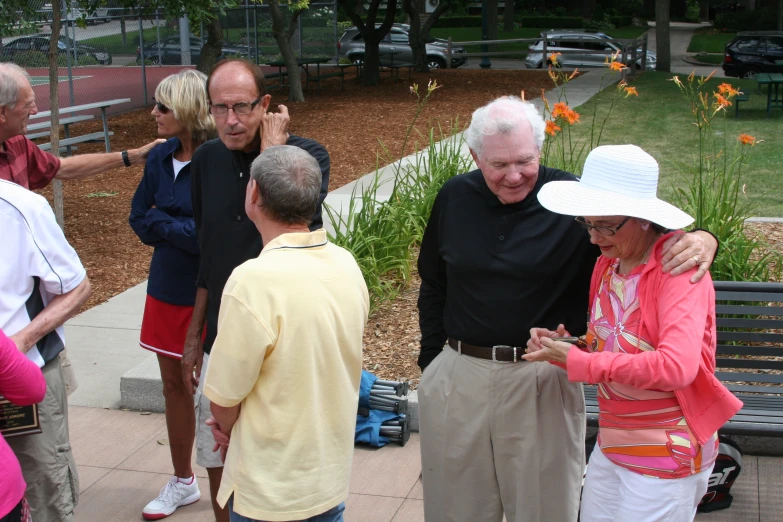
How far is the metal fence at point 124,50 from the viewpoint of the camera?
17734mm

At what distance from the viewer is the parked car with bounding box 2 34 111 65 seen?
17266mm

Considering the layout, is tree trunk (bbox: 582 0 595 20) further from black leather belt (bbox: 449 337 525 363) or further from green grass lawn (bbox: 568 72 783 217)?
black leather belt (bbox: 449 337 525 363)

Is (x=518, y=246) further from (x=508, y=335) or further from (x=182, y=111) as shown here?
(x=182, y=111)

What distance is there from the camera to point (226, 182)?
129 inches

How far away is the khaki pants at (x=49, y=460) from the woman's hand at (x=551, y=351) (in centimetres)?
164

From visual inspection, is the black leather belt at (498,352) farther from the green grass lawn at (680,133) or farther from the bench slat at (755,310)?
the green grass lawn at (680,133)

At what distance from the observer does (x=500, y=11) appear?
2346 inches

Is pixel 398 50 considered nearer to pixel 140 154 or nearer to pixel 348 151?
pixel 348 151

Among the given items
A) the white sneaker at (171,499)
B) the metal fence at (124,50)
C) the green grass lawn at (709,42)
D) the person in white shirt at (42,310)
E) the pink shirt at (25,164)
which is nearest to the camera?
the person in white shirt at (42,310)

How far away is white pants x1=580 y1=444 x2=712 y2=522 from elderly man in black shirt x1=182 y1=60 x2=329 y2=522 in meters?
1.35

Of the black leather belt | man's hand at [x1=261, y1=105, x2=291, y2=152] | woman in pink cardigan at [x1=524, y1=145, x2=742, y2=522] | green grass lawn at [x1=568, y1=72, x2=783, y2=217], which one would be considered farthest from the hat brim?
green grass lawn at [x1=568, y1=72, x2=783, y2=217]

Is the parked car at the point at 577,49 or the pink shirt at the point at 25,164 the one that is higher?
the parked car at the point at 577,49

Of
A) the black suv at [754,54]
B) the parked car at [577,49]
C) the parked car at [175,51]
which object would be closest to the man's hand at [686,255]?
the parked car at [175,51]

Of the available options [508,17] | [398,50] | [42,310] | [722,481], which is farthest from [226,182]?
[508,17]
